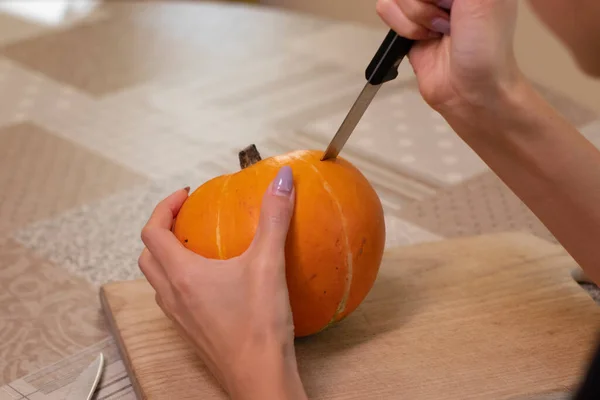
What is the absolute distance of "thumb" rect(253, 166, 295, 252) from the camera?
0.74 meters

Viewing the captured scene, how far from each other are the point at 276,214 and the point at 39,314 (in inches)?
15.2

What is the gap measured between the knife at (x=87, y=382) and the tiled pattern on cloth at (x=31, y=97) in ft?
2.60

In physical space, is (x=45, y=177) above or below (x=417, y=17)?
below

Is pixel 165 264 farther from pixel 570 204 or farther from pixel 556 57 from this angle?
pixel 556 57

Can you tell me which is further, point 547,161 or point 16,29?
point 16,29

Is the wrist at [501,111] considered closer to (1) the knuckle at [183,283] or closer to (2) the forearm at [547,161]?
(2) the forearm at [547,161]

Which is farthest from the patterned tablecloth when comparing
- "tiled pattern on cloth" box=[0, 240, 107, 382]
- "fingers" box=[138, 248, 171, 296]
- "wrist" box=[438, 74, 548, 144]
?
"wrist" box=[438, 74, 548, 144]

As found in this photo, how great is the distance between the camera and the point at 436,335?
33.5 inches

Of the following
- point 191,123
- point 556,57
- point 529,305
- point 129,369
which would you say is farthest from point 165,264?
point 556,57

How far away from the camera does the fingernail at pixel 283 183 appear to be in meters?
0.76

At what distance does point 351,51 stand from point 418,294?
39.5 inches

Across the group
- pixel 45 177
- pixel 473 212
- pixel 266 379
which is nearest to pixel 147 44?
pixel 45 177

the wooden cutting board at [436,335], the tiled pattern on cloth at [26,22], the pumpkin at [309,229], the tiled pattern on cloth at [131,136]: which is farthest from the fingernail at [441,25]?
the tiled pattern on cloth at [26,22]

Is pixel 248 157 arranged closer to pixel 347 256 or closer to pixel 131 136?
pixel 347 256
